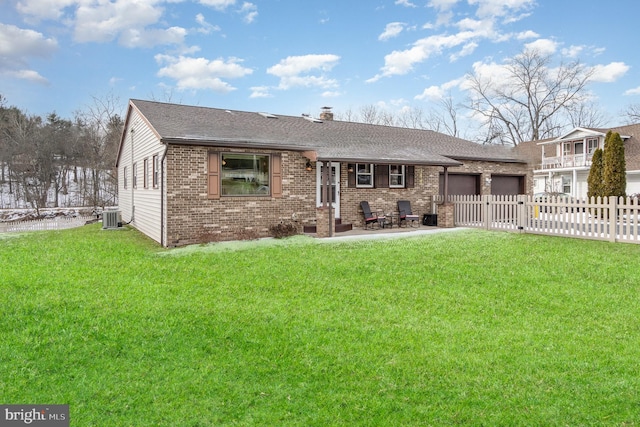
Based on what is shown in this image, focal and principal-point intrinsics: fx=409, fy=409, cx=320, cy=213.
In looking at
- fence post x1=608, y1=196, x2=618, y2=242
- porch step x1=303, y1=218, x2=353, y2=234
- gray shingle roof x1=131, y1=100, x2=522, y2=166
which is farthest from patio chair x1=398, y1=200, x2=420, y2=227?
fence post x1=608, y1=196, x2=618, y2=242

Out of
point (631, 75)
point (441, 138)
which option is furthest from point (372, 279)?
point (631, 75)

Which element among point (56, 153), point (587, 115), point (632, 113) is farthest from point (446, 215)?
point (632, 113)

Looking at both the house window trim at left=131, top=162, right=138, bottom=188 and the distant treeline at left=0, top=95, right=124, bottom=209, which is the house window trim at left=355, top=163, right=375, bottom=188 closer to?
the house window trim at left=131, top=162, right=138, bottom=188

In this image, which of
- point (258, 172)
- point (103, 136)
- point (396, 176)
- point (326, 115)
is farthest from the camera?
point (103, 136)

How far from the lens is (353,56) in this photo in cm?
2300

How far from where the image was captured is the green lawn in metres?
3.12

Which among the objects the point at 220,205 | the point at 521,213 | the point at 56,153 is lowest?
the point at 521,213

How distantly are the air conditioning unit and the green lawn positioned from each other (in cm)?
758

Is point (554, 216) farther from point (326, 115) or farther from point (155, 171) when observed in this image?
point (155, 171)

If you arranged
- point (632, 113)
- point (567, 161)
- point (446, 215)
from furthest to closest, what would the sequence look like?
point (632, 113)
point (567, 161)
point (446, 215)

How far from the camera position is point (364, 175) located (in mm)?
14852

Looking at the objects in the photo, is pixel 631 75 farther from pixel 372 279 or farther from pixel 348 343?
pixel 348 343

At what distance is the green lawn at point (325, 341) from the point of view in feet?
10.2

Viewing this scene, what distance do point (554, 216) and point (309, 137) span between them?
8.39 m
